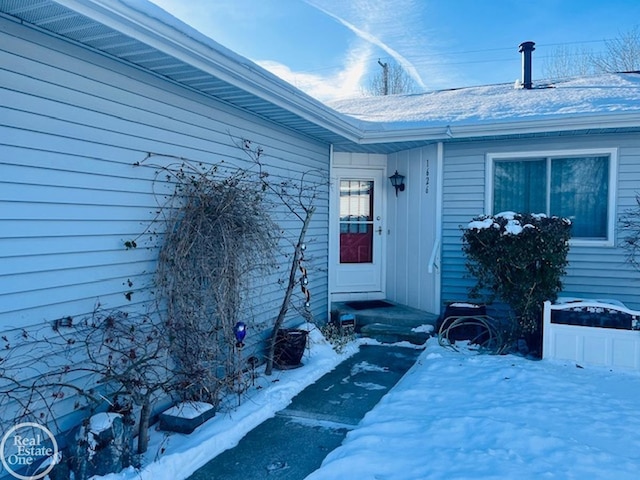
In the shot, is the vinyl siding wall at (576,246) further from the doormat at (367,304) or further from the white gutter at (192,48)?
the white gutter at (192,48)

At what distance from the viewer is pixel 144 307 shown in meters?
3.73

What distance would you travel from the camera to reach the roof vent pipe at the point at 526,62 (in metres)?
7.40

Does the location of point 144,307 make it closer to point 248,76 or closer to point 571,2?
point 248,76

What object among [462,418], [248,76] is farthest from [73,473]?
[248,76]

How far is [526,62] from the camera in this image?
7.76 meters

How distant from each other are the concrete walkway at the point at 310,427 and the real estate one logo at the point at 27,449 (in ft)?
2.81

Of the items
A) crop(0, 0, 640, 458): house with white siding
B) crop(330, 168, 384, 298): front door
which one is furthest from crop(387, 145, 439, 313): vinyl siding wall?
crop(330, 168, 384, 298): front door

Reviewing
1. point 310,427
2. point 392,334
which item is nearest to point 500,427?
point 310,427

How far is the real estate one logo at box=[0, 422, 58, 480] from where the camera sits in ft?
8.79

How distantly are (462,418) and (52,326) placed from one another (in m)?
2.83

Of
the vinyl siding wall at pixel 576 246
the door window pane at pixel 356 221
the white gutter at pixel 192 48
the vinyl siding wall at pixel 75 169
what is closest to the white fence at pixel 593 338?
the vinyl siding wall at pixel 576 246

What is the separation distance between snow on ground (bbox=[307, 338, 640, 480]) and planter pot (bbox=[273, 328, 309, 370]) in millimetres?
1090

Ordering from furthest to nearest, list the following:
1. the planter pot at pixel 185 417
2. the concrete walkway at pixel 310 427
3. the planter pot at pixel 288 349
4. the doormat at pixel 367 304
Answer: the doormat at pixel 367 304 < the planter pot at pixel 288 349 < the planter pot at pixel 185 417 < the concrete walkway at pixel 310 427

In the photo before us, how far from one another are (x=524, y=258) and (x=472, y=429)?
7.50ft
